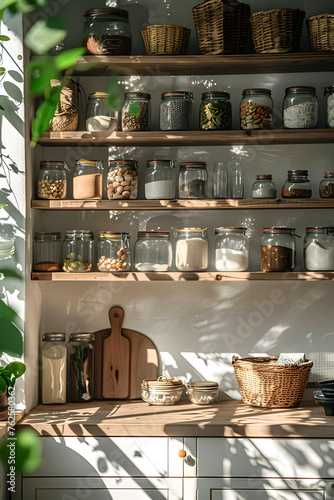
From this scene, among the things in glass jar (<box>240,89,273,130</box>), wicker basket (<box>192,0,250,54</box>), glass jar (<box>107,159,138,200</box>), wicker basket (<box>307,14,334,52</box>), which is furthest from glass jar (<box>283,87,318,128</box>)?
glass jar (<box>107,159,138,200</box>)

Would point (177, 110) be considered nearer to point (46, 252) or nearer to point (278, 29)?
point (278, 29)

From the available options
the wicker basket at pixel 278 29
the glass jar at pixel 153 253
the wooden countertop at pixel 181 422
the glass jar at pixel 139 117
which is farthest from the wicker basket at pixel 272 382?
the wicker basket at pixel 278 29

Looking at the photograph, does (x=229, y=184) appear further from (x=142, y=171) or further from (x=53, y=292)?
(x=53, y=292)

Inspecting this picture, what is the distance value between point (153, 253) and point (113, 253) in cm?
18

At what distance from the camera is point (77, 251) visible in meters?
2.67

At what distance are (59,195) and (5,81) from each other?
1.79 ft

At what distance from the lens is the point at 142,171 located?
2.87 metres

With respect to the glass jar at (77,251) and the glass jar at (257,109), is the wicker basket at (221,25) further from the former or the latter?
the glass jar at (77,251)

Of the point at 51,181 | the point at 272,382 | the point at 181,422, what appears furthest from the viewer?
the point at 51,181

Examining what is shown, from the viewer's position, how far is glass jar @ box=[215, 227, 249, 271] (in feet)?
8.57

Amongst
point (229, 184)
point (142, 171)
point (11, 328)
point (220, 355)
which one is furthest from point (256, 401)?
point (11, 328)

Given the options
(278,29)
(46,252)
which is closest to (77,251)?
(46,252)

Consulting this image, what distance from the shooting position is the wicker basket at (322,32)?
2578 millimetres

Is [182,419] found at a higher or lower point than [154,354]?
lower
